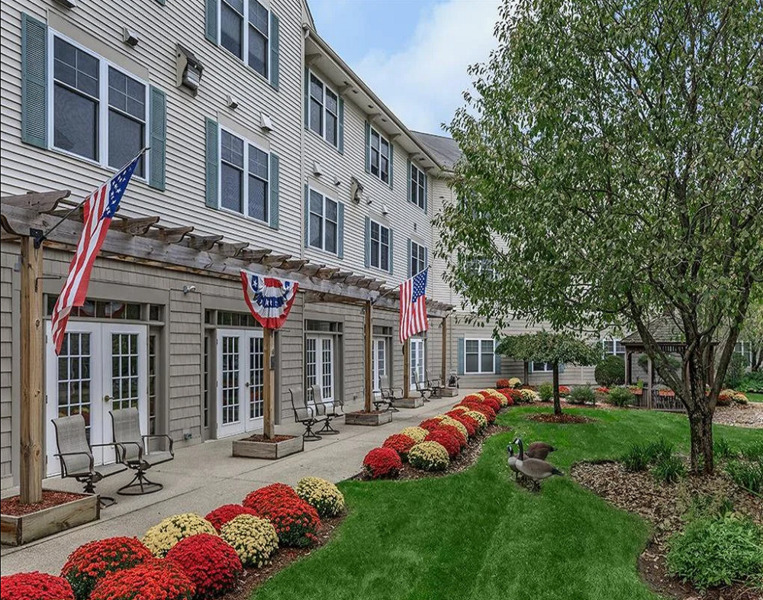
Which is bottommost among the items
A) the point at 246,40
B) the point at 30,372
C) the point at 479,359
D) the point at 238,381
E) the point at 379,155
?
the point at 479,359

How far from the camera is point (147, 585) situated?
13.9 ft

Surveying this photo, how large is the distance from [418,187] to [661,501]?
61.5 feet

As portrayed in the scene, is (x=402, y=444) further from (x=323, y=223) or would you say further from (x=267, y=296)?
(x=323, y=223)

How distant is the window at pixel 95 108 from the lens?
331 inches

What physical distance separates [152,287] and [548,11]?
734cm

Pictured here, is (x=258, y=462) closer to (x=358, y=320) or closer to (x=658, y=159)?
(x=658, y=159)

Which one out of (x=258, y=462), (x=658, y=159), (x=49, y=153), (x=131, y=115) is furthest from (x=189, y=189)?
(x=658, y=159)

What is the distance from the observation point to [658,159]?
8109 mm

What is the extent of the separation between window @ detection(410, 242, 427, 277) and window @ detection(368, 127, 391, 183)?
381cm

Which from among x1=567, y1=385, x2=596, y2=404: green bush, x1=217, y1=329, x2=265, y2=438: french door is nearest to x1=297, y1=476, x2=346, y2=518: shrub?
x1=217, y1=329, x2=265, y2=438: french door

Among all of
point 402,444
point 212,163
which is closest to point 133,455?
point 402,444

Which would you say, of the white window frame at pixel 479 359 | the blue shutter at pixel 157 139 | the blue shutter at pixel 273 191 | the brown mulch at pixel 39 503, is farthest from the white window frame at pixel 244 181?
the white window frame at pixel 479 359

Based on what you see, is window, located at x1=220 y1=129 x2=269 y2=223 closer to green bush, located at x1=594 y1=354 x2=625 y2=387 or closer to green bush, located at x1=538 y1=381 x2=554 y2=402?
green bush, located at x1=538 y1=381 x2=554 y2=402

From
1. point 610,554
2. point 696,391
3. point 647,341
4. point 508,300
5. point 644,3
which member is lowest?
point 610,554
